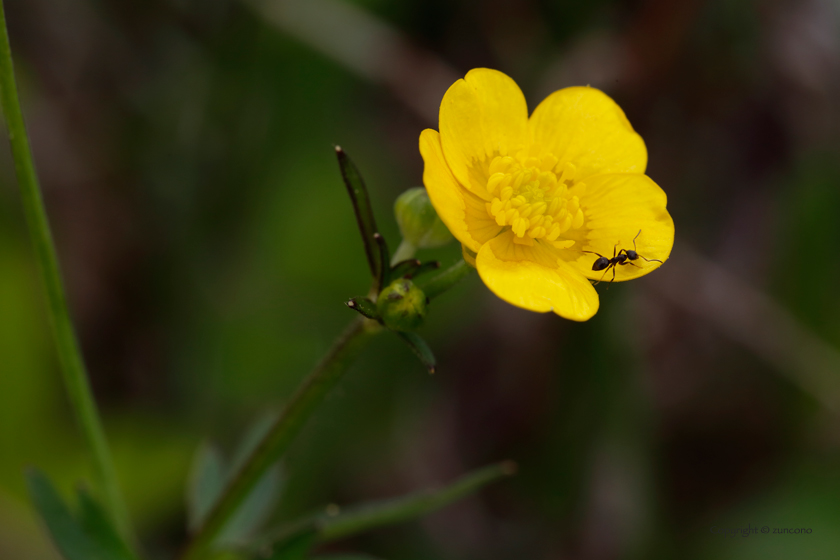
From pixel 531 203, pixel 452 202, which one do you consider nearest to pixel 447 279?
pixel 452 202

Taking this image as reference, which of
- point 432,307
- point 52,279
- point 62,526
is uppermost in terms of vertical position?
Answer: point 432,307

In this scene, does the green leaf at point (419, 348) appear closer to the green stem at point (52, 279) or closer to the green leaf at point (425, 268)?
the green leaf at point (425, 268)

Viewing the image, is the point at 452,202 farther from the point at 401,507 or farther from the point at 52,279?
the point at 52,279

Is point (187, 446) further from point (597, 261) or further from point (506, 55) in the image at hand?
point (506, 55)

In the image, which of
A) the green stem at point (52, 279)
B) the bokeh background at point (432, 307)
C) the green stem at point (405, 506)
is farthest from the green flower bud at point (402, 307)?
the bokeh background at point (432, 307)

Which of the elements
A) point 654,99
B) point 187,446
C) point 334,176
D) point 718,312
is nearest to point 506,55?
point 654,99

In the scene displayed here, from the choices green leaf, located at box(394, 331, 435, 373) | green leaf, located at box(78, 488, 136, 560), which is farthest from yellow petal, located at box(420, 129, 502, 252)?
green leaf, located at box(78, 488, 136, 560)

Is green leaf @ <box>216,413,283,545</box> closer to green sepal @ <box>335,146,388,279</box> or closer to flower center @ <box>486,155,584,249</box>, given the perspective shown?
green sepal @ <box>335,146,388,279</box>
